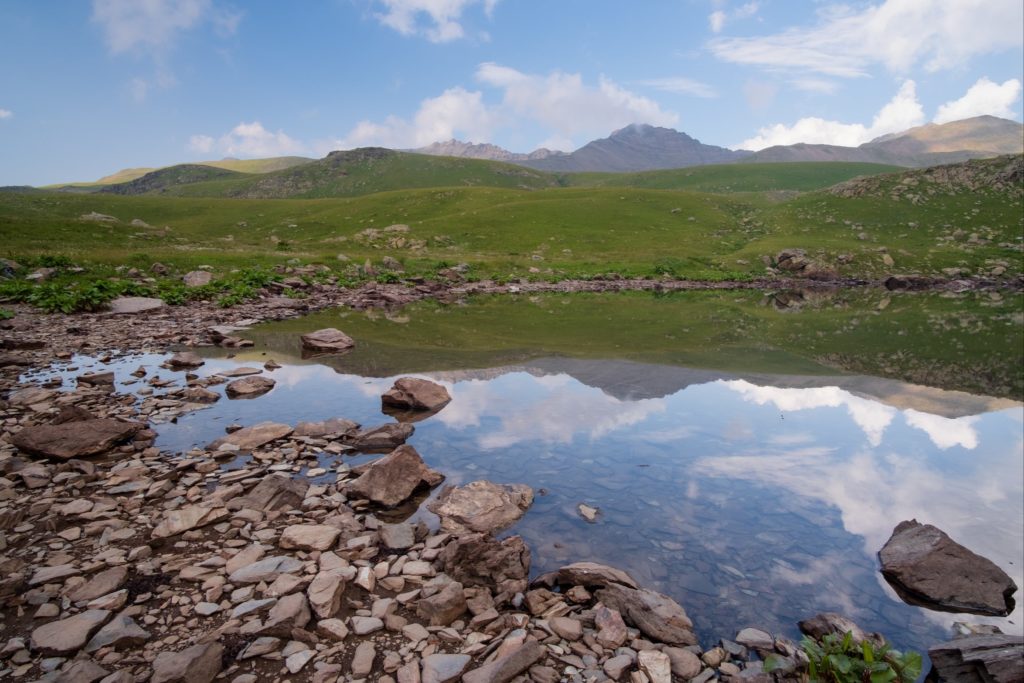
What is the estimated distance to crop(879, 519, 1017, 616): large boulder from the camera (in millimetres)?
7000

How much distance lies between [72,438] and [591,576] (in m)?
10.6

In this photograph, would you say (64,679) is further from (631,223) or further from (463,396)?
(631,223)

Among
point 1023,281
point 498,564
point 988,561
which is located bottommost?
point 1023,281

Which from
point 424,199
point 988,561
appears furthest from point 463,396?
point 424,199

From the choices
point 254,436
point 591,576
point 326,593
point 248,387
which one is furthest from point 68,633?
point 248,387

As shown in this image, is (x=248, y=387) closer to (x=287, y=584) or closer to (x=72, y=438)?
(x=72, y=438)

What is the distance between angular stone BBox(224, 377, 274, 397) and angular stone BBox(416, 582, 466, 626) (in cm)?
1101

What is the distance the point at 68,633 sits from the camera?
5.57m

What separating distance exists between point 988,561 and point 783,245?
64133 millimetres

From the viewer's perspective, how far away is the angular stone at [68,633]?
5.39 m

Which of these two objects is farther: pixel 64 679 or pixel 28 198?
pixel 28 198

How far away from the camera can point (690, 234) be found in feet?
252

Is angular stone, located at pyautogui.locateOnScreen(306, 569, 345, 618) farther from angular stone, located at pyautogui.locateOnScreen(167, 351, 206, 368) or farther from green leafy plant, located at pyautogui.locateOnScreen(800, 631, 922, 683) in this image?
angular stone, located at pyautogui.locateOnScreen(167, 351, 206, 368)

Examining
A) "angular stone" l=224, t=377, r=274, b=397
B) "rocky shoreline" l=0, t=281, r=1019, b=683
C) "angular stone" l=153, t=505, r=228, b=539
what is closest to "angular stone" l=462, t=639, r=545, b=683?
"rocky shoreline" l=0, t=281, r=1019, b=683
